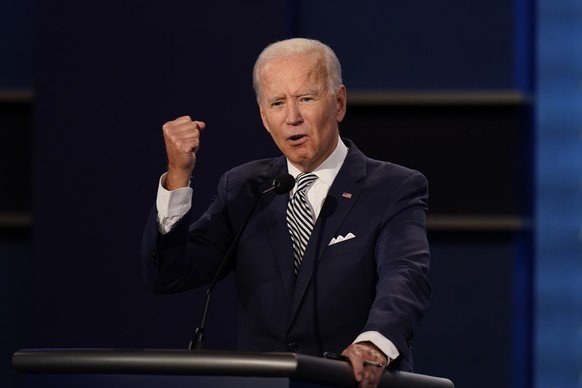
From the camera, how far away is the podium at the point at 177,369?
1.66 m

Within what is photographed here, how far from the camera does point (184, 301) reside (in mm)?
3943

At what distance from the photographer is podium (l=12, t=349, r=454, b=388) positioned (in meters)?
1.66

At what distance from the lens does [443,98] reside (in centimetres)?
432

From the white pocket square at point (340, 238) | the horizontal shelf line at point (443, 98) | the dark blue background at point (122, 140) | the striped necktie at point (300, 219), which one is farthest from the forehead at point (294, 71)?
the horizontal shelf line at point (443, 98)

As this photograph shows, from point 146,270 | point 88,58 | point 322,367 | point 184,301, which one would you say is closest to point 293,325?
point 146,270

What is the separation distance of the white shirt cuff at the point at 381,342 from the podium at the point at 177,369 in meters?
0.14

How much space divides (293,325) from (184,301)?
172cm

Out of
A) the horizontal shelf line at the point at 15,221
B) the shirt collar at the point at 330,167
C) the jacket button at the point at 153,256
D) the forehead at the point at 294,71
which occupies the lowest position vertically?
the horizontal shelf line at the point at 15,221

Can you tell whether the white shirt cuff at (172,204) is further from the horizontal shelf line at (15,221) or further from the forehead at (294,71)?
the horizontal shelf line at (15,221)

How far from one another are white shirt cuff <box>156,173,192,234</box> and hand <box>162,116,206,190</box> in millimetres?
35

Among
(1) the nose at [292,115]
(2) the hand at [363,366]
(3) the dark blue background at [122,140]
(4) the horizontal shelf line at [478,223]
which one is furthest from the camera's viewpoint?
(4) the horizontal shelf line at [478,223]

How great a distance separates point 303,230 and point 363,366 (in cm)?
60

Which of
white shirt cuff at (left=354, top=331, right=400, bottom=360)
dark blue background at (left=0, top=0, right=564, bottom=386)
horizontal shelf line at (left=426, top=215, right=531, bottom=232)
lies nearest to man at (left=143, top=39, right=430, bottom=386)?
white shirt cuff at (left=354, top=331, right=400, bottom=360)

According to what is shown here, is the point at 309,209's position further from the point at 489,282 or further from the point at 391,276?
the point at 489,282
